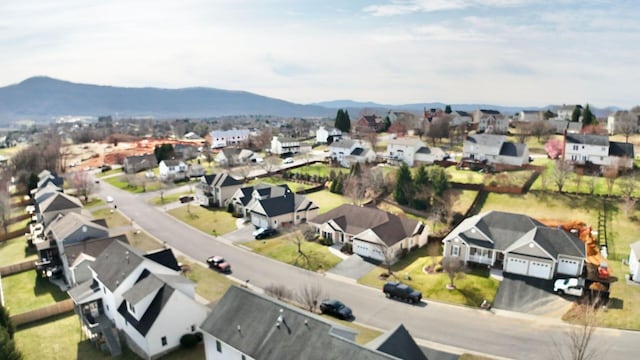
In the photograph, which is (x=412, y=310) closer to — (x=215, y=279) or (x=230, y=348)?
(x=230, y=348)

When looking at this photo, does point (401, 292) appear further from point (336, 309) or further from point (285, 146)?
point (285, 146)

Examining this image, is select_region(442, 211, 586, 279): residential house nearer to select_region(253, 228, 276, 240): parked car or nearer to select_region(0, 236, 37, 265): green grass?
select_region(253, 228, 276, 240): parked car

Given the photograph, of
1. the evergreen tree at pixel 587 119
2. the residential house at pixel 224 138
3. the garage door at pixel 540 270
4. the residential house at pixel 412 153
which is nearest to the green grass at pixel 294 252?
the garage door at pixel 540 270

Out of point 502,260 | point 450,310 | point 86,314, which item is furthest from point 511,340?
point 86,314

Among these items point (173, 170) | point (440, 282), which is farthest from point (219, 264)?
point (173, 170)

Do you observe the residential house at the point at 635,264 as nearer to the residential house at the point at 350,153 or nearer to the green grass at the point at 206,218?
the green grass at the point at 206,218

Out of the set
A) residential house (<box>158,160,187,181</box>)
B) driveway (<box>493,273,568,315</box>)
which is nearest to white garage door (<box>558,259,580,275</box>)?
driveway (<box>493,273,568,315</box>)
